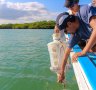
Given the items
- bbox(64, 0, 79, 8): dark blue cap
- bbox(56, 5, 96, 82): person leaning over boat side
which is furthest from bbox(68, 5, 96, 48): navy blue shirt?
bbox(64, 0, 79, 8): dark blue cap

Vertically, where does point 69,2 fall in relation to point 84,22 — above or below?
above

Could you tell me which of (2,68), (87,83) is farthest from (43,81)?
(87,83)

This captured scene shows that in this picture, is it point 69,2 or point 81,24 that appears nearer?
point 81,24

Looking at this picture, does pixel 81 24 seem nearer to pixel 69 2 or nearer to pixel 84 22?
pixel 84 22

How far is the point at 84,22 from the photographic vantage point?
3553 mm

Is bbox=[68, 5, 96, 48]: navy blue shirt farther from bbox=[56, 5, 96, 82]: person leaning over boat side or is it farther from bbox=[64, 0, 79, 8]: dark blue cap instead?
bbox=[64, 0, 79, 8]: dark blue cap

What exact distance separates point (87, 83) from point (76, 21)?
1235mm

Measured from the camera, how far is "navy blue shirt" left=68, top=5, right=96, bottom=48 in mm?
3266

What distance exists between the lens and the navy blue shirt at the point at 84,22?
327cm

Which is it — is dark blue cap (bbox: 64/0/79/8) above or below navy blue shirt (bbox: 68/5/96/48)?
above

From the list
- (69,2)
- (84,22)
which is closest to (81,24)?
(84,22)

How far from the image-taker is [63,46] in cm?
461

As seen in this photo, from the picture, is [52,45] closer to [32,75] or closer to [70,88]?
[70,88]

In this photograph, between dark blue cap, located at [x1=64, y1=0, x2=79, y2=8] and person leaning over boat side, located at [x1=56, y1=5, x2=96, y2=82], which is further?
dark blue cap, located at [x1=64, y1=0, x2=79, y2=8]
